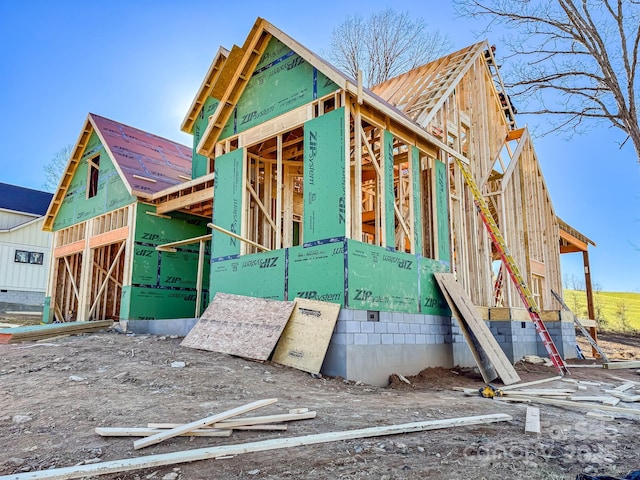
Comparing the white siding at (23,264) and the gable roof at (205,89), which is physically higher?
the gable roof at (205,89)

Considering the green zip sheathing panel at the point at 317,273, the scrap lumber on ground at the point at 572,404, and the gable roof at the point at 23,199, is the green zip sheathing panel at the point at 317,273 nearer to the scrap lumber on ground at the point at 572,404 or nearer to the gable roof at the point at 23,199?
the scrap lumber on ground at the point at 572,404

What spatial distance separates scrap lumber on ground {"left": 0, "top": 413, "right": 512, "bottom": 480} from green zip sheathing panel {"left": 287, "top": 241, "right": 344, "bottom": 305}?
311 cm

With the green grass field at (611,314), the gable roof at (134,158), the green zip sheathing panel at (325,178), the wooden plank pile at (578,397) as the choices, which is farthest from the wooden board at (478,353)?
the green grass field at (611,314)

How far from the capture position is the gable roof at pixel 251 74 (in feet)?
24.6

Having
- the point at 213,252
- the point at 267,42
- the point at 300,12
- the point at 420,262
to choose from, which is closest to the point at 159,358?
the point at 213,252

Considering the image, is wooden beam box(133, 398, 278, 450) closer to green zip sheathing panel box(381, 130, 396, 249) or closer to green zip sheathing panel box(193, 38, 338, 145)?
green zip sheathing panel box(381, 130, 396, 249)

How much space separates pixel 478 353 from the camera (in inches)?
299

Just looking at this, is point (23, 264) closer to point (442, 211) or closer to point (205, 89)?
point (205, 89)

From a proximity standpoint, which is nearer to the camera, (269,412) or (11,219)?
(269,412)

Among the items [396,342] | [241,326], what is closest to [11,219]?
[241,326]

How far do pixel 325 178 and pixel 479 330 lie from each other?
3.62m

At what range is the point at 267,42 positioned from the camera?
30.3ft

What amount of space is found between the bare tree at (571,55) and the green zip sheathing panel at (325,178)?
5643mm

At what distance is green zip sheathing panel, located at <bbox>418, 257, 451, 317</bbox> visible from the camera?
330 inches
